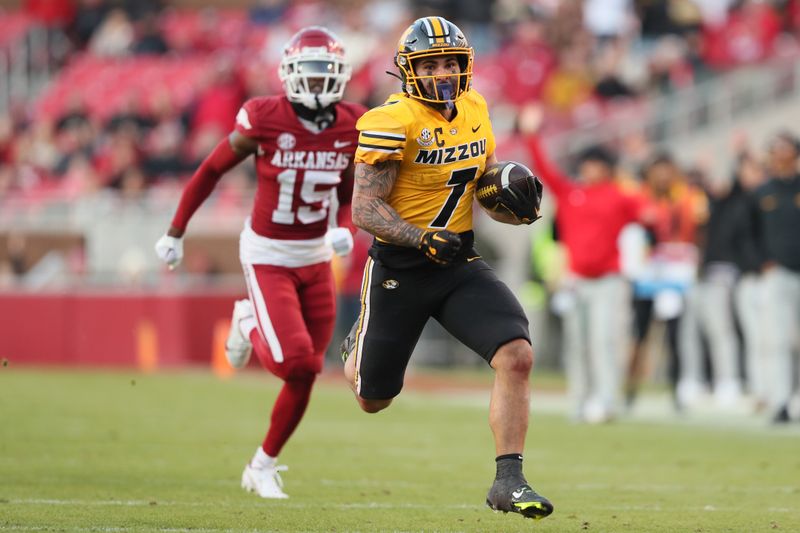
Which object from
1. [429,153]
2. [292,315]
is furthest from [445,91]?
[292,315]

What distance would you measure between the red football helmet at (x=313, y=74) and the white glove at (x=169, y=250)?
3.32 ft

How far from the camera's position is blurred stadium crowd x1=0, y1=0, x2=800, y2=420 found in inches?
575

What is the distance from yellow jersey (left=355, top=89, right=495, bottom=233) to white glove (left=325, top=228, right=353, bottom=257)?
3.74ft

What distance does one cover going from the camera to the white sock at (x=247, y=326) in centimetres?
831

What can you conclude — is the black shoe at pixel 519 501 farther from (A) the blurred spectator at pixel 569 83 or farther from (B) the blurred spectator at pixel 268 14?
(B) the blurred spectator at pixel 268 14

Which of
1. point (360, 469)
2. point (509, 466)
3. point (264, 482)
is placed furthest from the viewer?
point (360, 469)

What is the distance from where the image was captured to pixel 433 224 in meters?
6.91

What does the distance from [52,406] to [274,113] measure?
222 inches

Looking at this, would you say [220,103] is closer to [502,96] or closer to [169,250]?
[502,96]

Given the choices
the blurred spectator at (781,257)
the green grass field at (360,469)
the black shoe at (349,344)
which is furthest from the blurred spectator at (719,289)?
the black shoe at (349,344)

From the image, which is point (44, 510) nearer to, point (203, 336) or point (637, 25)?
point (203, 336)

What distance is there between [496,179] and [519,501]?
147 centimetres

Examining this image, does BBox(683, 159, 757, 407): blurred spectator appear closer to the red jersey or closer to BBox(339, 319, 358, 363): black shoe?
the red jersey

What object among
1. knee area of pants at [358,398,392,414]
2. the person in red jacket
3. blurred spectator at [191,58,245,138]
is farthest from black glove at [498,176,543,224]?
blurred spectator at [191,58,245,138]
